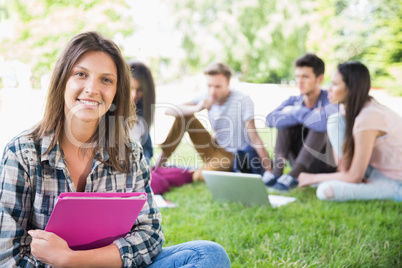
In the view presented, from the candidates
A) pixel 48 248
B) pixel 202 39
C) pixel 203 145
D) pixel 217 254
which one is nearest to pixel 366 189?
pixel 203 145

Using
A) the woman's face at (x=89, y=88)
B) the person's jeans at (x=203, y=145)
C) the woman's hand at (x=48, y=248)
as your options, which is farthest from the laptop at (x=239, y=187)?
the woman's hand at (x=48, y=248)

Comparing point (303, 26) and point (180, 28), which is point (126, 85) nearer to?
point (303, 26)

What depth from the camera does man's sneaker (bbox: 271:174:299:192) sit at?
10.2 ft

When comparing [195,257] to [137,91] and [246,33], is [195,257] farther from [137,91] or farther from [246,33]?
[246,33]

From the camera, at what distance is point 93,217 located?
1033 mm

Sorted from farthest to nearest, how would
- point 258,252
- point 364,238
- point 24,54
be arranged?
point 24,54, point 364,238, point 258,252

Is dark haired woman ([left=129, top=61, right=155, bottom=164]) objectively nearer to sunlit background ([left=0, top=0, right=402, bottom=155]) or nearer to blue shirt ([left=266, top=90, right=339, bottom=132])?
blue shirt ([left=266, top=90, right=339, bottom=132])

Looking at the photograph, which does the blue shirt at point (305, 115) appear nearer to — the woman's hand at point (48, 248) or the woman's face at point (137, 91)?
the woman's face at point (137, 91)

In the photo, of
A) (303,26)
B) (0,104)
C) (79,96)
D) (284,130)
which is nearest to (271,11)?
(303,26)

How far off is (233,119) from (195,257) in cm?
253

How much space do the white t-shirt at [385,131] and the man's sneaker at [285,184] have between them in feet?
2.17

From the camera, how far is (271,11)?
45.2ft

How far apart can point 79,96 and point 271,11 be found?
44.5ft

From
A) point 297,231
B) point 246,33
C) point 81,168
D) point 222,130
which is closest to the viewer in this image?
point 81,168
